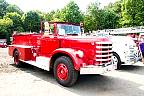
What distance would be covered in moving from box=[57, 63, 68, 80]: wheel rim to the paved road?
30cm

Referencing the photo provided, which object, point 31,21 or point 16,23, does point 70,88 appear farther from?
point 16,23

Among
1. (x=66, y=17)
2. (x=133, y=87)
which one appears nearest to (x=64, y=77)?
(x=133, y=87)

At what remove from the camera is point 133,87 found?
8062 mm

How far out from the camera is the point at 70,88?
307 inches

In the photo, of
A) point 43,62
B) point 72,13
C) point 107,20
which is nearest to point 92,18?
point 107,20

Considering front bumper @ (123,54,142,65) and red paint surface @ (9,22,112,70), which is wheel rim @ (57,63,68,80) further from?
front bumper @ (123,54,142,65)

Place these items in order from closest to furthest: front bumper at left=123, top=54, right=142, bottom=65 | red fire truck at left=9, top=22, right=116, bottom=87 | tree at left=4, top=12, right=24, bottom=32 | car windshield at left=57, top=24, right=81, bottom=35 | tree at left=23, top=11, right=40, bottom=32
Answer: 1. red fire truck at left=9, top=22, right=116, bottom=87
2. car windshield at left=57, top=24, right=81, bottom=35
3. front bumper at left=123, top=54, right=142, bottom=65
4. tree at left=4, top=12, right=24, bottom=32
5. tree at left=23, top=11, right=40, bottom=32

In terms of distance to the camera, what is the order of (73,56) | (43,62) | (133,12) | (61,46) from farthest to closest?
(133,12) < (43,62) < (61,46) < (73,56)

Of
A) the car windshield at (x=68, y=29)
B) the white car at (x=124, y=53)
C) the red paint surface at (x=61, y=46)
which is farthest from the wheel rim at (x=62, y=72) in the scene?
the white car at (x=124, y=53)

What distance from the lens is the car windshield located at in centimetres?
898

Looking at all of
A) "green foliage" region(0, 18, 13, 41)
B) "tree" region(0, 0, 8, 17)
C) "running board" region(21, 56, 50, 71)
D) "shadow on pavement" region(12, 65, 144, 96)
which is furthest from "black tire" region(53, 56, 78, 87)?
"tree" region(0, 0, 8, 17)

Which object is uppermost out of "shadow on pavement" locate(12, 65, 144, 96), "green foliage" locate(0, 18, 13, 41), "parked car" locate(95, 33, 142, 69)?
"green foliage" locate(0, 18, 13, 41)

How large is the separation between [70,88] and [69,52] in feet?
3.63

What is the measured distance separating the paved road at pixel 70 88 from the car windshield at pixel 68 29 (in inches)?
66.6
